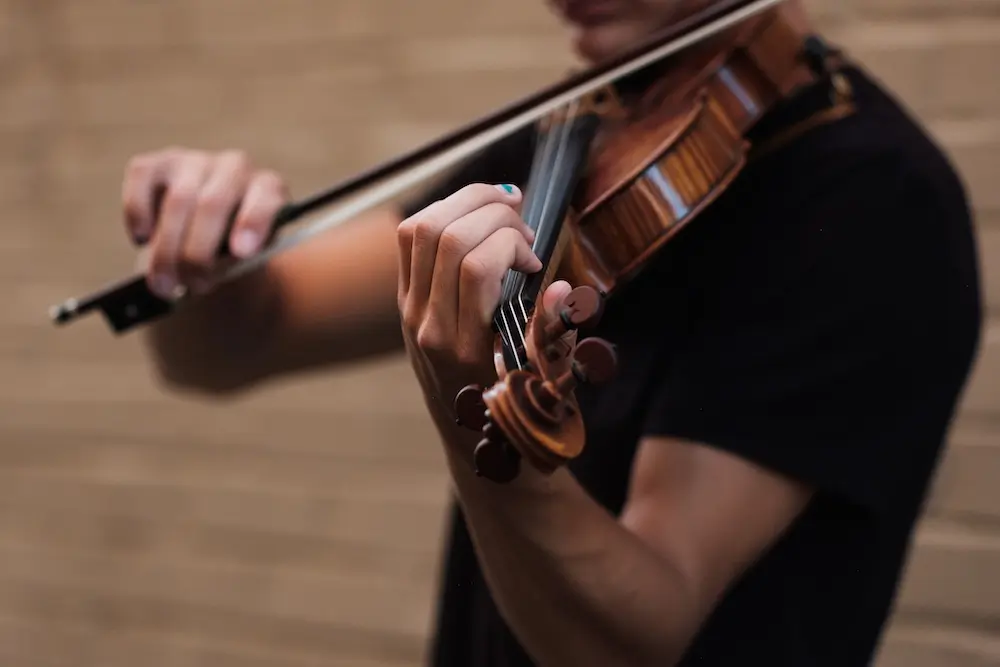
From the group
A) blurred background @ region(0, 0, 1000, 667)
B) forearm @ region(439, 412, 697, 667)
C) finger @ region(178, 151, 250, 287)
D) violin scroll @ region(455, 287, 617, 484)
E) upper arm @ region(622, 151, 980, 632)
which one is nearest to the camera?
violin scroll @ region(455, 287, 617, 484)

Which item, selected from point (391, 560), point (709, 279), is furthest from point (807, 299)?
point (391, 560)

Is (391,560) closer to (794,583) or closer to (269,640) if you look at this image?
(269,640)

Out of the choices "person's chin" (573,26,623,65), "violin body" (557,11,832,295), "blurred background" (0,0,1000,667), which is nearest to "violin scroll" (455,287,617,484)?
"violin body" (557,11,832,295)

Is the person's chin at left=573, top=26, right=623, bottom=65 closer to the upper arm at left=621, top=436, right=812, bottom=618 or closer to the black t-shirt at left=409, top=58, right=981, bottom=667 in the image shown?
the black t-shirt at left=409, top=58, right=981, bottom=667

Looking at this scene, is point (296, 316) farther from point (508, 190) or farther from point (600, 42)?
point (508, 190)

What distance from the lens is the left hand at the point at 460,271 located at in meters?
0.36

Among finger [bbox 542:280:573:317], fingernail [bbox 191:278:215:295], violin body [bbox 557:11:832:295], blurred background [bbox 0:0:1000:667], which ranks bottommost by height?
blurred background [bbox 0:0:1000:667]

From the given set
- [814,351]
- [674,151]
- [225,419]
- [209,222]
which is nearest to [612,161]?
[674,151]

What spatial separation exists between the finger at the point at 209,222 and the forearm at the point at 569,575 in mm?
282

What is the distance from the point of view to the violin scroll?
0.32 metres

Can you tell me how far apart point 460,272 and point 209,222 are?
33cm

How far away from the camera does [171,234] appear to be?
2.13 feet

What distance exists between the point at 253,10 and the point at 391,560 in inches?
27.2

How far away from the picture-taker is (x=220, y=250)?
2.19 feet
